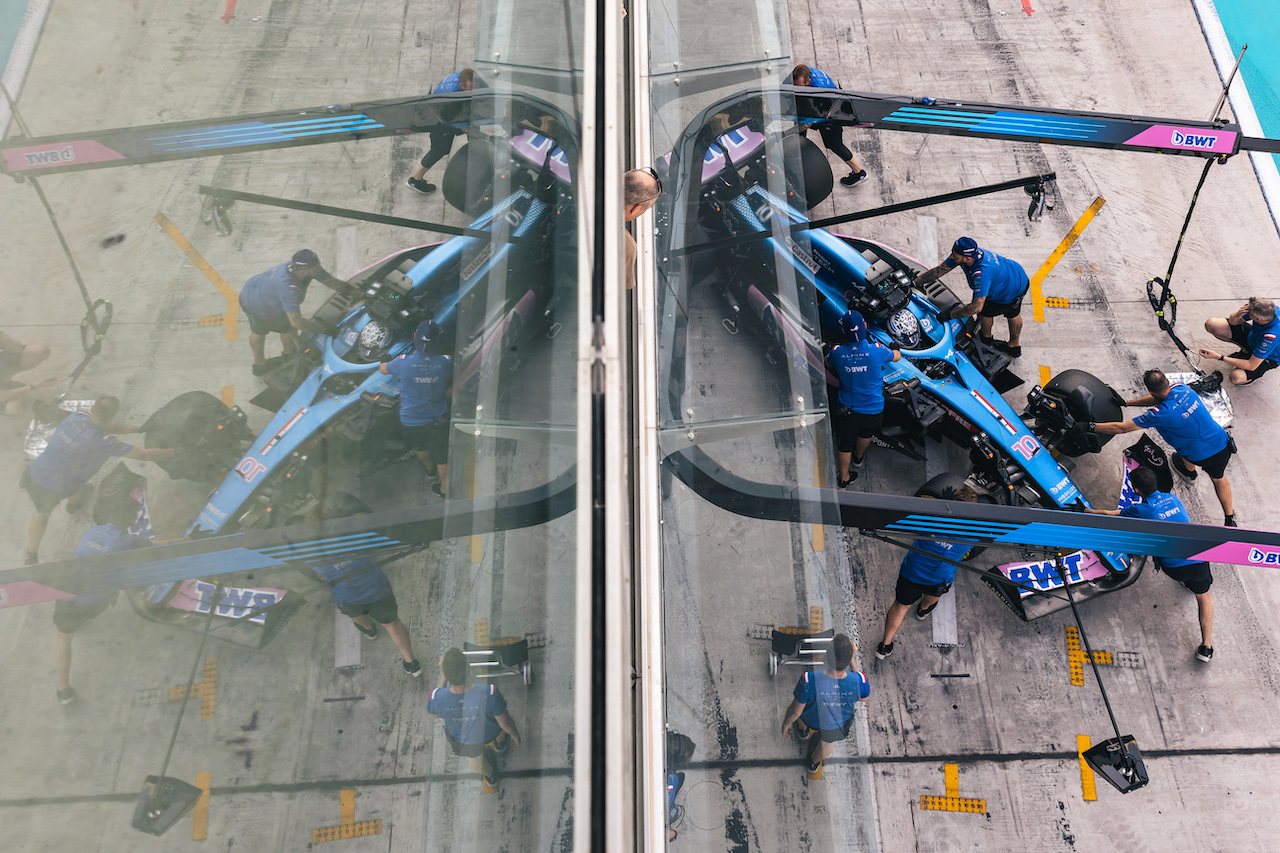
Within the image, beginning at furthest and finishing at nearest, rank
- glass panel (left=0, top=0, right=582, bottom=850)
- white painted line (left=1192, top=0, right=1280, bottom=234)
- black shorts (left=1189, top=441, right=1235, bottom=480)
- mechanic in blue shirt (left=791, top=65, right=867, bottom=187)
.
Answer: white painted line (left=1192, top=0, right=1280, bottom=234)
mechanic in blue shirt (left=791, top=65, right=867, bottom=187)
black shorts (left=1189, top=441, right=1235, bottom=480)
glass panel (left=0, top=0, right=582, bottom=850)

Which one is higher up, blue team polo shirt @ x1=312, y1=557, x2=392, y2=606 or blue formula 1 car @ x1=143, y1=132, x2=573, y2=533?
blue formula 1 car @ x1=143, y1=132, x2=573, y2=533

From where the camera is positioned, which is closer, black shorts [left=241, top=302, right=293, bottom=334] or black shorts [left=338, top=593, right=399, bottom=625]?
black shorts [left=241, top=302, right=293, bottom=334]

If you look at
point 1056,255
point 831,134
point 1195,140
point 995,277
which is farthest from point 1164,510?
point 831,134

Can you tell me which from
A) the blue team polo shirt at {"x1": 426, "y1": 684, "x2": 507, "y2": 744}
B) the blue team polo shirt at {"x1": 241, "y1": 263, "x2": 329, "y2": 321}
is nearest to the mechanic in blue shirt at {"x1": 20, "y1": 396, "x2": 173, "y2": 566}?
the blue team polo shirt at {"x1": 426, "y1": 684, "x2": 507, "y2": 744}

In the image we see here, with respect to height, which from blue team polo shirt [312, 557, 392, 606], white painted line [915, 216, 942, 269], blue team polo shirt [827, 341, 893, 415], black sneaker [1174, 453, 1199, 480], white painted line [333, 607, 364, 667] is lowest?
white painted line [333, 607, 364, 667]

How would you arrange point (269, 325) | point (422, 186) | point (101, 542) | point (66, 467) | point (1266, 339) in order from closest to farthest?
1. point (66, 467)
2. point (101, 542)
3. point (269, 325)
4. point (1266, 339)
5. point (422, 186)

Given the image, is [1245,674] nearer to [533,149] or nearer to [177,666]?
[533,149]

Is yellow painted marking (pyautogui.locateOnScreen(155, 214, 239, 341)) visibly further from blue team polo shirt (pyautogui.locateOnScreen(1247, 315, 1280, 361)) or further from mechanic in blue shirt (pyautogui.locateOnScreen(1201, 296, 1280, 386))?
blue team polo shirt (pyautogui.locateOnScreen(1247, 315, 1280, 361))

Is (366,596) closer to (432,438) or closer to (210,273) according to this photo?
(432,438)

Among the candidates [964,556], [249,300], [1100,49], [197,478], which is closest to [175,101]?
[249,300]
